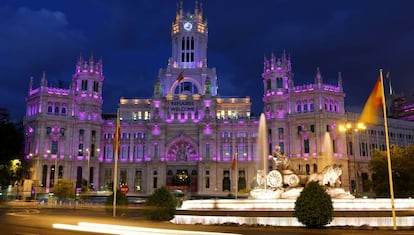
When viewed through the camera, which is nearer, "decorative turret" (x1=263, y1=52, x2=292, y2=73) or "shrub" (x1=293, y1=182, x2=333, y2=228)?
"shrub" (x1=293, y1=182, x2=333, y2=228)

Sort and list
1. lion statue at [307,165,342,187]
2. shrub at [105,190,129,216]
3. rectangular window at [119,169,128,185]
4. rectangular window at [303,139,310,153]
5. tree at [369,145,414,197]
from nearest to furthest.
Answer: shrub at [105,190,129,216], lion statue at [307,165,342,187], tree at [369,145,414,197], rectangular window at [303,139,310,153], rectangular window at [119,169,128,185]

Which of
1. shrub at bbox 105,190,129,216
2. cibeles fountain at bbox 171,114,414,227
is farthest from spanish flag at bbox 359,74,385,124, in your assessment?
shrub at bbox 105,190,129,216

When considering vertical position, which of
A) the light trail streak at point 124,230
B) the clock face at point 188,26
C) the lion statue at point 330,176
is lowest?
the light trail streak at point 124,230

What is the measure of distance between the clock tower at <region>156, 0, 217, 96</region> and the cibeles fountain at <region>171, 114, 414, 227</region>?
7274 cm

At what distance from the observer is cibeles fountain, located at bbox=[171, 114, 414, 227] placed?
95.0 ft

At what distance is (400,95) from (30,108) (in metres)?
150

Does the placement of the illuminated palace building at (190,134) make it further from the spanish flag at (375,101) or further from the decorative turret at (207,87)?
the spanish flag at (375,101)

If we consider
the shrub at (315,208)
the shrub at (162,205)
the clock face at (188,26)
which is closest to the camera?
the shrub at (315,208)

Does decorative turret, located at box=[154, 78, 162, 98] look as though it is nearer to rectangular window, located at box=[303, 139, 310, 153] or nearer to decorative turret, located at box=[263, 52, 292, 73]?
decorative turret, located at box=[263, 52, 292, 73]

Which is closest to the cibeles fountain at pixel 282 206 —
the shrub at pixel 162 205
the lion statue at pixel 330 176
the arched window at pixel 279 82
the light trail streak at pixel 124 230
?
the lion statue at pixel 330 176

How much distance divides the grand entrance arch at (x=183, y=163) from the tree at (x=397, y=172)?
52.4 meters

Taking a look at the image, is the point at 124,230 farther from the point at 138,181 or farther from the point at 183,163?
the point at 138,181

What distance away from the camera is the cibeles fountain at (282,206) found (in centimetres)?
2895

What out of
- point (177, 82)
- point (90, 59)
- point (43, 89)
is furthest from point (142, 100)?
point (43, 89)
